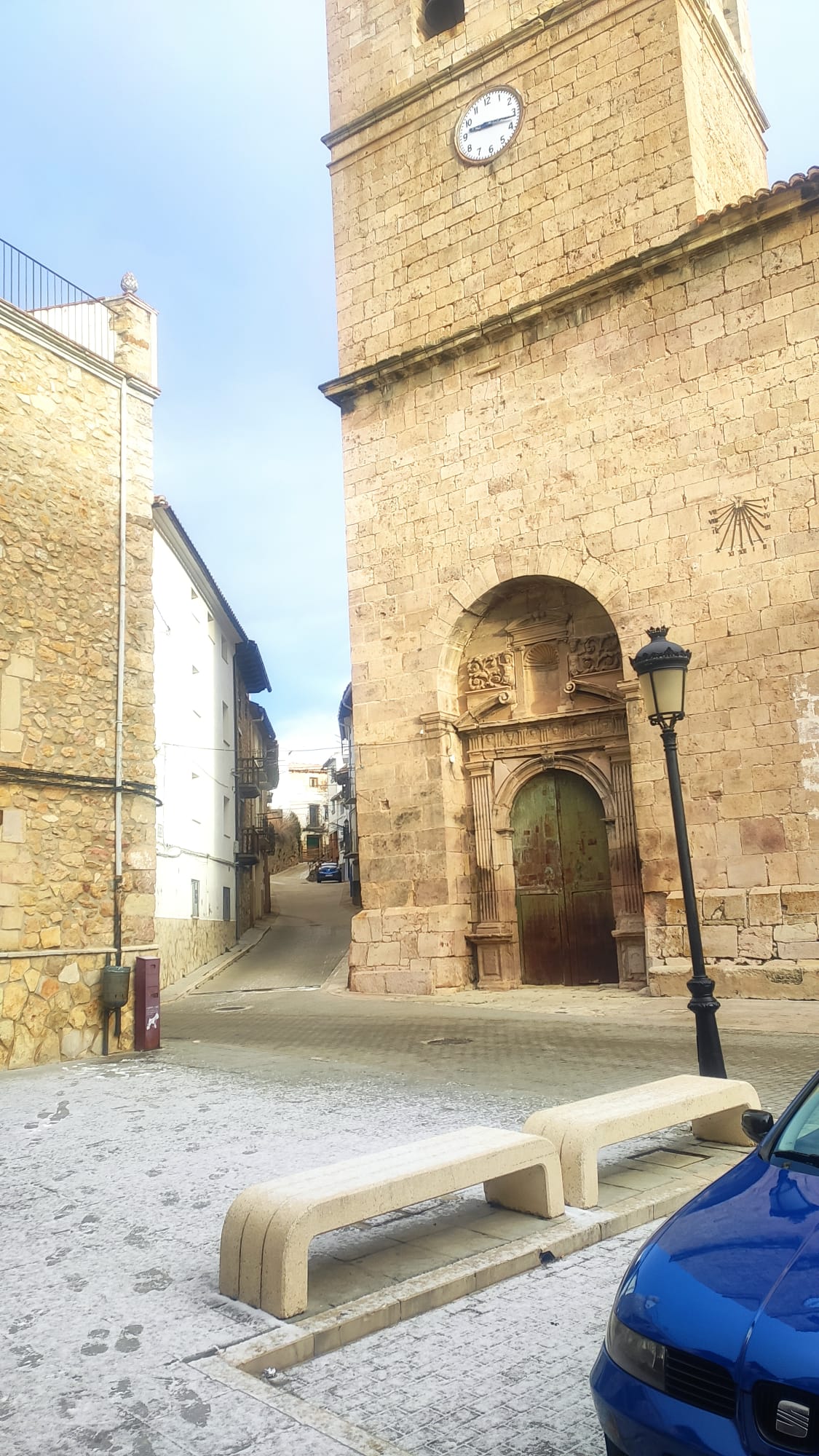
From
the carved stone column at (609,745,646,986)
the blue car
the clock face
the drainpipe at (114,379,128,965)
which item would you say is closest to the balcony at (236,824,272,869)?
the carved stone column at (609,745,646,986)

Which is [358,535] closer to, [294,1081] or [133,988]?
[133,988]

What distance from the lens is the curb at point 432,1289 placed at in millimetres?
3150

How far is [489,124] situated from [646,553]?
8171mm

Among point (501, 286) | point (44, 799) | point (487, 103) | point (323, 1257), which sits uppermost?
point (487, 103)

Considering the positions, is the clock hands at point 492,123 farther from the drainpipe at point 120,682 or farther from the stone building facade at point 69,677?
the drainpipe at point 120,682

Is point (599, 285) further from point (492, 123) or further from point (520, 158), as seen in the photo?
point (492, 123)

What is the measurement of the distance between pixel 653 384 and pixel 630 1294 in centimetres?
1356

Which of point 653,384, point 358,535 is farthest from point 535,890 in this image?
point 653,384

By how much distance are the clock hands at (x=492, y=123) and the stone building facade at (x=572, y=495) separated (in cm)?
30

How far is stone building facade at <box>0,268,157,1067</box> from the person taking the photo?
32.1 ft

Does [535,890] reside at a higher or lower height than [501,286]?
lower

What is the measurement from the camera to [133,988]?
1063cm

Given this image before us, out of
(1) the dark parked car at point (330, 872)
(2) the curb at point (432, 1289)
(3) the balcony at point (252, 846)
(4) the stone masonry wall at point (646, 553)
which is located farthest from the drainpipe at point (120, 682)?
(1) the dark parked car at point (330, 872)

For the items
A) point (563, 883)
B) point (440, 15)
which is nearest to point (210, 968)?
point (563, 883)
